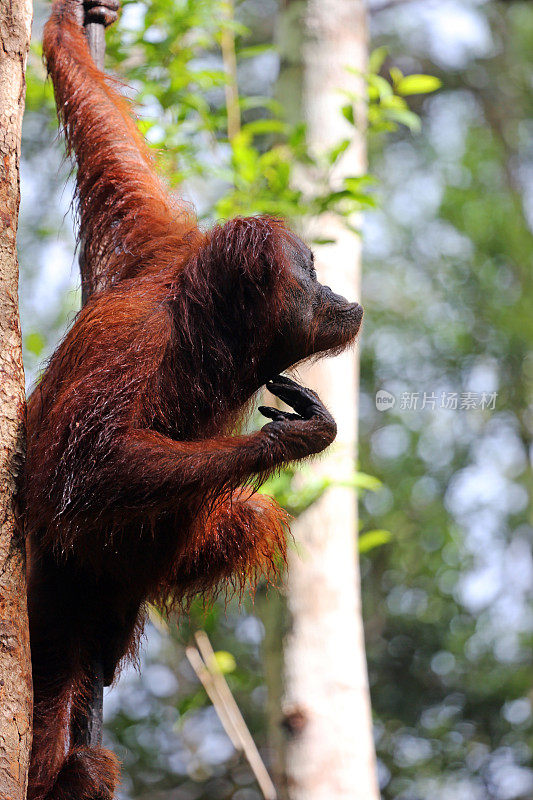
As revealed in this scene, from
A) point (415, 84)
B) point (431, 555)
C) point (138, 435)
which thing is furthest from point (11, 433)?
point (431, 555)

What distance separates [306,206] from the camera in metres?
3.86

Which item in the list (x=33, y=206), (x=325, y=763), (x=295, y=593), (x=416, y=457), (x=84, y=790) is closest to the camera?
(x=84, y=790)

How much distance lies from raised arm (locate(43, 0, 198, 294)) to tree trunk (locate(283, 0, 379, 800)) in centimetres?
113

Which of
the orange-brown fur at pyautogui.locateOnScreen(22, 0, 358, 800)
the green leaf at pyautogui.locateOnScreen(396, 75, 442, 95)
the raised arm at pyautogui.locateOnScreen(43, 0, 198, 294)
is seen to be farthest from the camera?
the green leaf at pyautogui.locateOnScreen(396, 75, 442, 95)

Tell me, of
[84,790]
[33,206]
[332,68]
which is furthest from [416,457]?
[84,790]

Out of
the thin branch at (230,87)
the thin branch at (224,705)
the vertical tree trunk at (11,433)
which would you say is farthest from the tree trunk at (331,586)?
the vertical tree trunk at (11,433)

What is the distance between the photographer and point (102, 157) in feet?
8.98

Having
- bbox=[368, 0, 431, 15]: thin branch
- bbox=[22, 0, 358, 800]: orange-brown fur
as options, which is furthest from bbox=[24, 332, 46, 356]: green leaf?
bbox=[368, 0, 431, 15]: thin branch

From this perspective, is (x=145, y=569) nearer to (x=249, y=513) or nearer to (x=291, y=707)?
(x=249, y=513)

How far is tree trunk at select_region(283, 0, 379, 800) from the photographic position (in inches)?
143

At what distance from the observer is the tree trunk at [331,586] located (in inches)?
143

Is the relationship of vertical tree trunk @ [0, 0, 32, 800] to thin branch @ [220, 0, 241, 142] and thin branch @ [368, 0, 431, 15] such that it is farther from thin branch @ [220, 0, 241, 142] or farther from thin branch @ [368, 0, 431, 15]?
thin branch @ [368, 0, 431, 15]

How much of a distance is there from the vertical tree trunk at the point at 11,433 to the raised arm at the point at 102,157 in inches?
22.1

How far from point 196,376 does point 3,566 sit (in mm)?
677
